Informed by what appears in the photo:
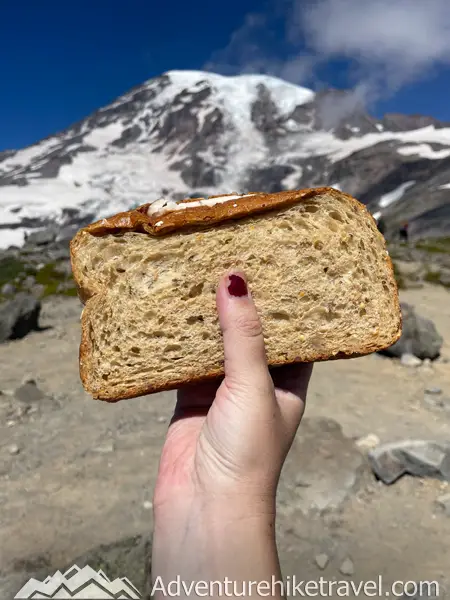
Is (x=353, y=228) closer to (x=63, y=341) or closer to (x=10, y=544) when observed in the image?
(x=10, y=544)

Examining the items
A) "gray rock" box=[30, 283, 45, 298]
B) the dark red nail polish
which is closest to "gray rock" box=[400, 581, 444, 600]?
the dark red nail polish

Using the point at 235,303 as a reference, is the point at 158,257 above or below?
above

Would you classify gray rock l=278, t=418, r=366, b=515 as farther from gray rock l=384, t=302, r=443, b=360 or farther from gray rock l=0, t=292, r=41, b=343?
gray rock l=0, t=292, r=41, b=343

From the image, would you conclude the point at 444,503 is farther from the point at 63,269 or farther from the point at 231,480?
the point at 63,269

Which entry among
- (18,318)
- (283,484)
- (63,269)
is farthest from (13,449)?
(63,269)

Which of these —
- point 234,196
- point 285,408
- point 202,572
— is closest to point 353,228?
point 234,196

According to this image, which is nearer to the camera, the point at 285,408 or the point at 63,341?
the point at 285,408
